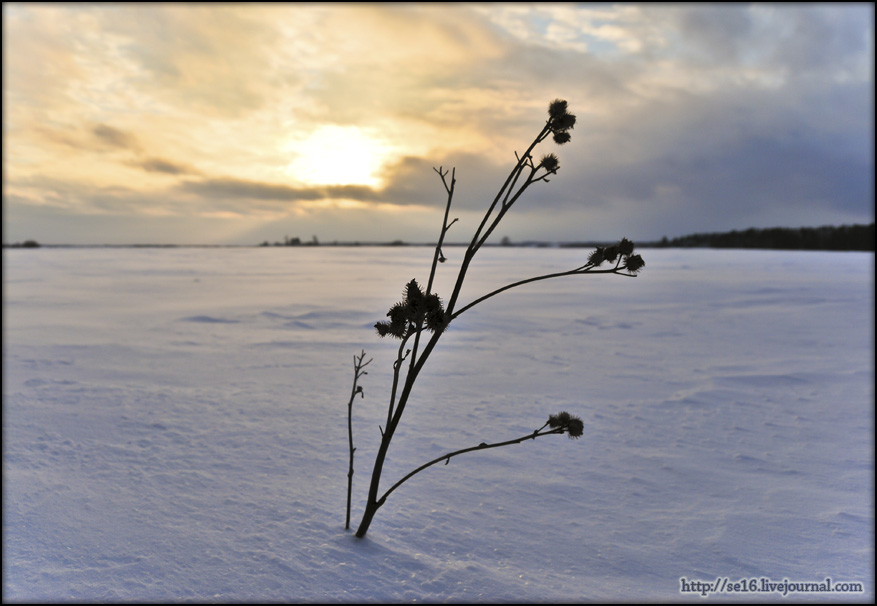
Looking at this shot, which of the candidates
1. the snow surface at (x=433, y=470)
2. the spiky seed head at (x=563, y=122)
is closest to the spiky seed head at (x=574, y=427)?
the snow surface at (x=433, y=470)

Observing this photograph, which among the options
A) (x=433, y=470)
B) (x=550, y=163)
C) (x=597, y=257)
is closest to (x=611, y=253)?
(x=597, y=257)

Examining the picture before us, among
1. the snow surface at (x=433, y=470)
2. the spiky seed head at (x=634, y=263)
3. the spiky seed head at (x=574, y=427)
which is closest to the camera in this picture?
the spiky seed head at (x=634, y=263)

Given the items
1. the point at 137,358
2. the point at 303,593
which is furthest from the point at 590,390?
the point at 137,358

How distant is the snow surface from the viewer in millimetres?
1902

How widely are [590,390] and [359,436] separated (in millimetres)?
2493

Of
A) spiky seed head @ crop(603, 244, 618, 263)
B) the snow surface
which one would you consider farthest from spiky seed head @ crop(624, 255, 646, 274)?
the snow surface

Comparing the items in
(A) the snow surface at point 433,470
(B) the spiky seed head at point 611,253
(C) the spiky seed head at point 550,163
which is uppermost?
(C) the spiky seed head at point 550,163

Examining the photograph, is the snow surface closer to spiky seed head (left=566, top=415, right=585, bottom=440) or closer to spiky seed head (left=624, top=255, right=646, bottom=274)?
spiky seed head (left=566, top=415, right=585, bottom=440)

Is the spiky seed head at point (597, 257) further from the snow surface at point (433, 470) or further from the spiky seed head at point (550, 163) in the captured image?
the snow surface at point (433, 470)

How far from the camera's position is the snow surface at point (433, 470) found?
6.24ft

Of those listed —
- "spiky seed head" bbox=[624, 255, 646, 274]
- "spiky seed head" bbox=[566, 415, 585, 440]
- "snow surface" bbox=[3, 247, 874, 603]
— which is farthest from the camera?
"snow surface" bbox=[3, 247, 874, 603]

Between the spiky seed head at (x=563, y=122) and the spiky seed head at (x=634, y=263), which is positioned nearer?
the spiky seed head at (x=634, y=263)

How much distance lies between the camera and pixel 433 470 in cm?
301

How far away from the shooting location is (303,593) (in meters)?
1.68
